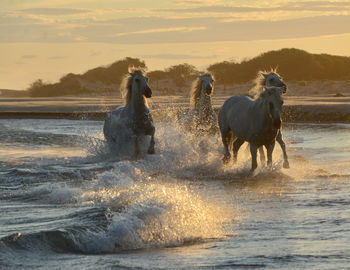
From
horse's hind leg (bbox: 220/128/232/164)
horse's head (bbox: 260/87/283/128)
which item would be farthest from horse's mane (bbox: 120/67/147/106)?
horse's head (bbox: 260/87/283/128)

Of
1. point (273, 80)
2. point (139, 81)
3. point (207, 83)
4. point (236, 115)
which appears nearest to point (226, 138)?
point (236, 115)

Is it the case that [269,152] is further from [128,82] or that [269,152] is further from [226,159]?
[128,82]

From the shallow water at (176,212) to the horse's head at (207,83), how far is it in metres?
1.02

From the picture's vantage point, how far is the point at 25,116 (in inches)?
1527

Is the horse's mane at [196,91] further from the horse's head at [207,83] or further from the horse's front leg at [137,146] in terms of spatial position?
the horse's front leg at [137,146]

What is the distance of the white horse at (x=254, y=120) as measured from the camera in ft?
38.4

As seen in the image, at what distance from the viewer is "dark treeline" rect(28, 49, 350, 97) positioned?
95625 mm

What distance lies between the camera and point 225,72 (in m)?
100

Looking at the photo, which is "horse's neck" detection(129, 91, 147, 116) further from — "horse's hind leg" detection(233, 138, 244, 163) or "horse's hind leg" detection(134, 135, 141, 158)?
"horse's hind leg" detection(233, 138, 244, 163)

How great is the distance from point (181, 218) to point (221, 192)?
128 inches

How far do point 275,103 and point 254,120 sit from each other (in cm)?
121

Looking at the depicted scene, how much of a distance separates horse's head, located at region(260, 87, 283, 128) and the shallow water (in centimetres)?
97

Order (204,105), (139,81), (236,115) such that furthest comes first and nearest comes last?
1. (204,105)
2. (139,81)
3. (236,115)

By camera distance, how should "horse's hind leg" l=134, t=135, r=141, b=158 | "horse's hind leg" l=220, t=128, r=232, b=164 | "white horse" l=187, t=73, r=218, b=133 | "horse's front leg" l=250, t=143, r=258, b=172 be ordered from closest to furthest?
"horse's front leg" l=250, t=143, r=258, b=172 < "horse's hind leg" l=220, t=128, r=232, b=164 < "horse's hind leg" l=134, t=135, r=141, b=158 < "white horse" l=187, t=73, r=218, b=133
